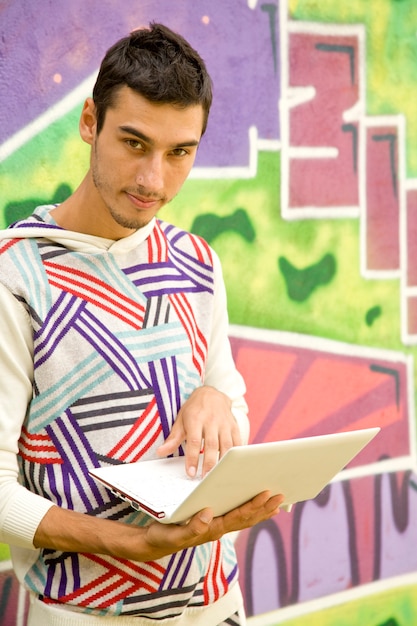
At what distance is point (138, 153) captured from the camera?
1751mm

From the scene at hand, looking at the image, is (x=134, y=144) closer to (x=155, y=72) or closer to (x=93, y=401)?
(x=155, y=72)

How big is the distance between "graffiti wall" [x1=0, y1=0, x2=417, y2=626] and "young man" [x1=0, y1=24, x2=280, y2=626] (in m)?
0.71

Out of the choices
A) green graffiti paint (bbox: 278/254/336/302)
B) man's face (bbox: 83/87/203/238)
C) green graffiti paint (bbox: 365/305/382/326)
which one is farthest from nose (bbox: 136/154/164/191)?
green graffiti paint (bbox: 365/305/382/326)

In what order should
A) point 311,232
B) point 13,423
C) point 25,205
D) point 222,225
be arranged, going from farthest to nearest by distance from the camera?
1. point 311,232
2. point 222,225
3. point 25,205
4. point 13,423

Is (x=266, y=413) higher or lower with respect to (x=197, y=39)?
lower

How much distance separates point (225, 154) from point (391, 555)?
149cm

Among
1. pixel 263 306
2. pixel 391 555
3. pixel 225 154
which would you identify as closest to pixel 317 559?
pixel 391 555

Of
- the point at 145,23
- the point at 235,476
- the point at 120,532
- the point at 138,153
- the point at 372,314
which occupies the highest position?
the point at 145,23

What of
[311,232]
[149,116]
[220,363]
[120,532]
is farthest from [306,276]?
[120,532]

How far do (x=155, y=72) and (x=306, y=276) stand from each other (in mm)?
1357

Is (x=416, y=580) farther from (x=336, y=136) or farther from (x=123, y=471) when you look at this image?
(x=123, y=471)

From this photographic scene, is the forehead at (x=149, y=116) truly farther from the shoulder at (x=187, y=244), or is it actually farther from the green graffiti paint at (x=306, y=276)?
the green graffiti paint at (x=306, y=276)

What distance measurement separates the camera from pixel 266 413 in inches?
115

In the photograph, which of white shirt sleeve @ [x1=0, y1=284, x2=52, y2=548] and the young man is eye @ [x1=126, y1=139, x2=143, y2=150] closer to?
the young man
